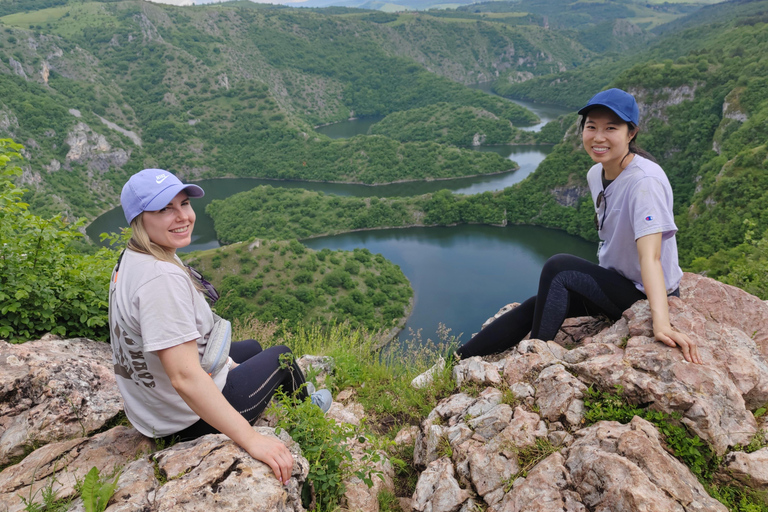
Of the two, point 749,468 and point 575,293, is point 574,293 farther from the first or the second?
point 749,468

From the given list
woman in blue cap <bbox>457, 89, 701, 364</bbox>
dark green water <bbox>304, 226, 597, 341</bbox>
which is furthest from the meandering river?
woman in blue cap <bbox>457, 89, 701, 364</bbox>

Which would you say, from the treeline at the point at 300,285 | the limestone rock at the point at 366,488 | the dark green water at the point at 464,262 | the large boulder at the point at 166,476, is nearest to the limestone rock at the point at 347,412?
the limestone rock at the point at 366,488

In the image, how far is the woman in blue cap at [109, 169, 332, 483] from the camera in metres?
2.07

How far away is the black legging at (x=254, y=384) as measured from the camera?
2705mm

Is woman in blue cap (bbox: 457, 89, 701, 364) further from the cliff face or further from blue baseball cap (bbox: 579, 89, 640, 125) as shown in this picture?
the cliff face

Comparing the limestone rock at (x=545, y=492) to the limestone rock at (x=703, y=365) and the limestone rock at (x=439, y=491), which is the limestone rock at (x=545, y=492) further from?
the limestone rock at (x=703, y=365)

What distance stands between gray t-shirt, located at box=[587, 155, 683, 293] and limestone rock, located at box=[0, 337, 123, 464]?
414cm

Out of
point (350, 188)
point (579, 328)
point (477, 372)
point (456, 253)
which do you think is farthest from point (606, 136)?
point (350, 188)

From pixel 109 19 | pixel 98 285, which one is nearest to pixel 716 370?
pixel 98 285

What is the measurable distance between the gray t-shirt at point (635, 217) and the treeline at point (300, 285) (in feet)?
122

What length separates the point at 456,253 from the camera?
60.2 m

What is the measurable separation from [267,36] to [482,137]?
10092 centimetres

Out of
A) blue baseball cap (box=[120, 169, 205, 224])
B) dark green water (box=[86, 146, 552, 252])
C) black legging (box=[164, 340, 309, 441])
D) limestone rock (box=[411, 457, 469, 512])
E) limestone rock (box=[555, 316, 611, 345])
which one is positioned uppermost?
blue baseball cap (box=[120, 169, 205, 224])

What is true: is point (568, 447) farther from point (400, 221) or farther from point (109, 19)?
point (109, 19)
